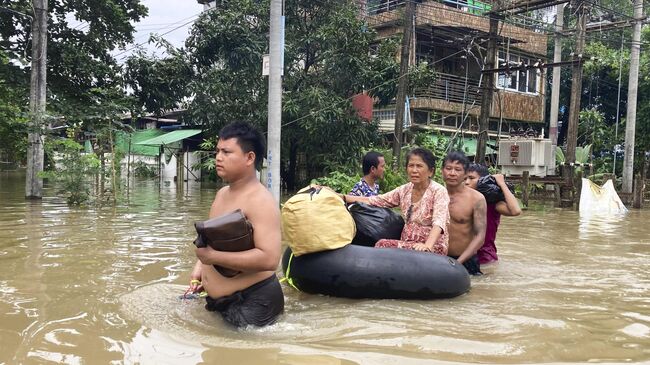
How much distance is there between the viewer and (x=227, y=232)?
3.28 metres

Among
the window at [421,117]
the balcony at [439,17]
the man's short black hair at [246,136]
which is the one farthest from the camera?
the window at [421,117]

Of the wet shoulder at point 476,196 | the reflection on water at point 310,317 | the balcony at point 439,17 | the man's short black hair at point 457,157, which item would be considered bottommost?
the reflection on water at point 310,317

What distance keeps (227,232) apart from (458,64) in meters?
22.6

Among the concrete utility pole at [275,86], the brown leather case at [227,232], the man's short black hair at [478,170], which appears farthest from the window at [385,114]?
the brown leather case at [227,232]

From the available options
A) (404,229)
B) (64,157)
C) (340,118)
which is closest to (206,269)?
(404,229)

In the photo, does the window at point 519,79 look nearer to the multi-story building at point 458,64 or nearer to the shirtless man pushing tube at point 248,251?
the multi-story building at point 458,64

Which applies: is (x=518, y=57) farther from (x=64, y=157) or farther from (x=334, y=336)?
(x=334, y=336)

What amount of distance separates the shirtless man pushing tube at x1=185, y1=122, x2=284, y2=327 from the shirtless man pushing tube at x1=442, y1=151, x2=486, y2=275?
2.48m

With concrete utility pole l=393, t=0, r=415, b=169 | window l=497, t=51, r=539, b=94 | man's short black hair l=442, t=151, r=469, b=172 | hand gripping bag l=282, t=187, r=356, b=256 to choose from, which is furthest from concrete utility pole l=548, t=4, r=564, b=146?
hand gripping bag l=282, t=187, r=356, b=256

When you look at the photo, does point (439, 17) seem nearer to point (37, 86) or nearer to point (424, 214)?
point (37, 86)

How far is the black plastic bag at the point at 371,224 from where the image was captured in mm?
5398

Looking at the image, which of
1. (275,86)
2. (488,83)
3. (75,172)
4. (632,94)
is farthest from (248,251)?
(632,94)

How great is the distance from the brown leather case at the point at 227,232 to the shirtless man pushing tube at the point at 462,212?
2762mm

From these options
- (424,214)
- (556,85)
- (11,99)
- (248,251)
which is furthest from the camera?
(556,85)
